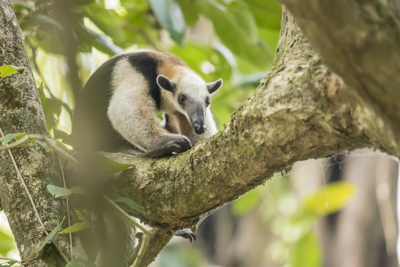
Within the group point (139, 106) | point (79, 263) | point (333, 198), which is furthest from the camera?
point (333, 198)

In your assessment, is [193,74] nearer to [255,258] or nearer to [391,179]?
[391,179]

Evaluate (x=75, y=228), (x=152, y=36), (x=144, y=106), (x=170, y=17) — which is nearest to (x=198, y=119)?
(x=144, y=106)

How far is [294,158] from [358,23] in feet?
3.31

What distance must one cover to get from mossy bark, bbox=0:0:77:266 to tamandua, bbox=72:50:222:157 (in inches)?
26.7

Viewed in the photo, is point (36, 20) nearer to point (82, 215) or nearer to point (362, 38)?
point (82, 215)

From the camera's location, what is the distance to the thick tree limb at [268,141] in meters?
1.54

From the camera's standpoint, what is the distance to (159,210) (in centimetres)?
241

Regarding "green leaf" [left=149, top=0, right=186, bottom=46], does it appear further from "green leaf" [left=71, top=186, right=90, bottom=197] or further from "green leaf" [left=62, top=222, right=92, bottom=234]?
"green leaf" [left=62, top=222, right=92, bottom=234]

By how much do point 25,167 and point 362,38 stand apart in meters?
1.93

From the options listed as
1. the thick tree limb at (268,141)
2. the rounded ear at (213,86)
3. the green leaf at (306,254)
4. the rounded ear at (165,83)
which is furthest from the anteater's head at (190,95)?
the green leaf at (306,254)

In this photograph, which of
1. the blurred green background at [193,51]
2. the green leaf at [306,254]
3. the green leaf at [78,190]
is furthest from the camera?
the green leaf at [306,254]

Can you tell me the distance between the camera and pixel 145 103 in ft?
11.7

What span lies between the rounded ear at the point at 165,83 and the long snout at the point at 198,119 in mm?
307

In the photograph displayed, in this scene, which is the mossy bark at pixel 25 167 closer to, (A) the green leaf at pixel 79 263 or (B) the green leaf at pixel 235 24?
(A) the green leaf at pixel 79 263
